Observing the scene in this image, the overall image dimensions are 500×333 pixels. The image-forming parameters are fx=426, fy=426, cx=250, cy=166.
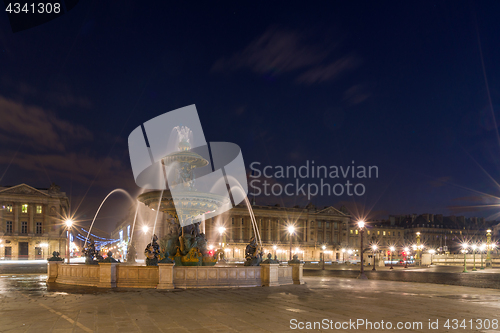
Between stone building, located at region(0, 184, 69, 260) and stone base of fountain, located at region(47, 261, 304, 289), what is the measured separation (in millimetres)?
80844

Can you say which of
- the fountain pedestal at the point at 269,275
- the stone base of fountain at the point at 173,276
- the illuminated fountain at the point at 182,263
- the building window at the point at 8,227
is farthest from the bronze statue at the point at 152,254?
the building window at the point at 8,227

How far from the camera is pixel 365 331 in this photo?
866 centimetres

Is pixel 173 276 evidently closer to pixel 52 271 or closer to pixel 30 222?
pixel 52 271

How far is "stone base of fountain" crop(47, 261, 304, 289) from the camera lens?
56.5 feet

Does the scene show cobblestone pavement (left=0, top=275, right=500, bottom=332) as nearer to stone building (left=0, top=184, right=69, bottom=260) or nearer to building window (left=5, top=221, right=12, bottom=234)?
stone building (left=0, top=184, right=69, bottom=260)

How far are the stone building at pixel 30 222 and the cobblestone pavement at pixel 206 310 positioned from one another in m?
86.0

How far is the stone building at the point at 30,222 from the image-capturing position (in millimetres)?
91562

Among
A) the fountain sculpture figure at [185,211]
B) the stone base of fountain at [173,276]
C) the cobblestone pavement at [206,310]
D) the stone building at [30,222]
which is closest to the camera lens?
the cobblestone pavement at [206,310]

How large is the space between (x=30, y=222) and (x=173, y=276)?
90.6 metres

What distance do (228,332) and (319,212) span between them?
12389 cm

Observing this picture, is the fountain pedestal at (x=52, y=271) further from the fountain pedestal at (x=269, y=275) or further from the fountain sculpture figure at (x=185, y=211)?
the fountain pedestal at (x=269, y=275)

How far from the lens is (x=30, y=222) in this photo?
311 ft

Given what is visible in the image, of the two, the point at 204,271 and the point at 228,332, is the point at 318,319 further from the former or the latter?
the point at 204,271

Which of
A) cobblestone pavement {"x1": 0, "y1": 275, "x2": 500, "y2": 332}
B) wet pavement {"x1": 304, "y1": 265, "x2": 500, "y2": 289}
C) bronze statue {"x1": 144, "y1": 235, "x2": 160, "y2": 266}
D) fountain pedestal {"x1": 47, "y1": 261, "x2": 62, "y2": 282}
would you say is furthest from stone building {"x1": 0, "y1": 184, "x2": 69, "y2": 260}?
cobblestone pavement {"x1": 0, "y1": 275, "x2": 500, "y2": 332}
